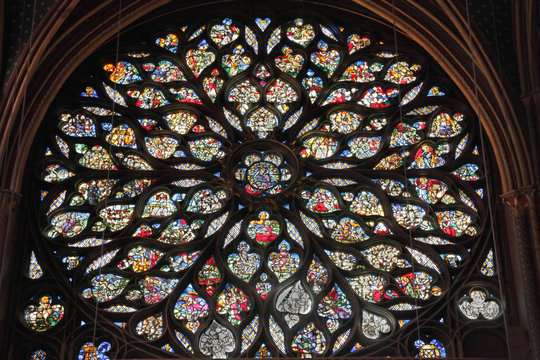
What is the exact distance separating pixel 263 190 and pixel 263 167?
1.24 ft

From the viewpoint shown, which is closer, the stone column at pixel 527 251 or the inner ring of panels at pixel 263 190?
the stone column at pixel 527 251

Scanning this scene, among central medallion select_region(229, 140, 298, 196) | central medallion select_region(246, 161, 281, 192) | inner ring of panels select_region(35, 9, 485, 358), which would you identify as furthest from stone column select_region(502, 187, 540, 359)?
central medallion select_region(246, 161, 281, 192)

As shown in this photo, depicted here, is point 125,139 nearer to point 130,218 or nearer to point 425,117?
point 130,218

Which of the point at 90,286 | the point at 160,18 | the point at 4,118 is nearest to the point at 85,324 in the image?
the point at 90,286

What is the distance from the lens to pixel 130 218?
1500 cm

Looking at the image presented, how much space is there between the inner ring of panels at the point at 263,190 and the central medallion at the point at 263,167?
0.07ft

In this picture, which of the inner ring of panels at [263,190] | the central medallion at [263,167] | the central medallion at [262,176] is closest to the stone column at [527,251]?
the inner ring of panels at [263,190]

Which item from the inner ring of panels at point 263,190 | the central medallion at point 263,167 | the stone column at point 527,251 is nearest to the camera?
the stone column at point 527,251

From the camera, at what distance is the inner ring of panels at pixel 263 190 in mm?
14234

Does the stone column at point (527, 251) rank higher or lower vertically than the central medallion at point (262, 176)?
lower

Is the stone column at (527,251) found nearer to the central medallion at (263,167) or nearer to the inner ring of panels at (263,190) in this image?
the inner ring of panels at (263,190)

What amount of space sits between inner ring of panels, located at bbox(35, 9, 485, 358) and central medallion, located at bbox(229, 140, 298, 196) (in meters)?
0.02

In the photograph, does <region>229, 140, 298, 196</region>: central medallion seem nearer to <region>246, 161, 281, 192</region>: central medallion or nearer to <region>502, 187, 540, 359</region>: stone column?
<region>246, 161, 281, 192</region>: central medallion

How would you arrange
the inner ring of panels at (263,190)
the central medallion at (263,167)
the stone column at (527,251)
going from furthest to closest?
the central medallion at (263,167) → the inner ring of panels at (263,190) → the stone column at (527,251)
